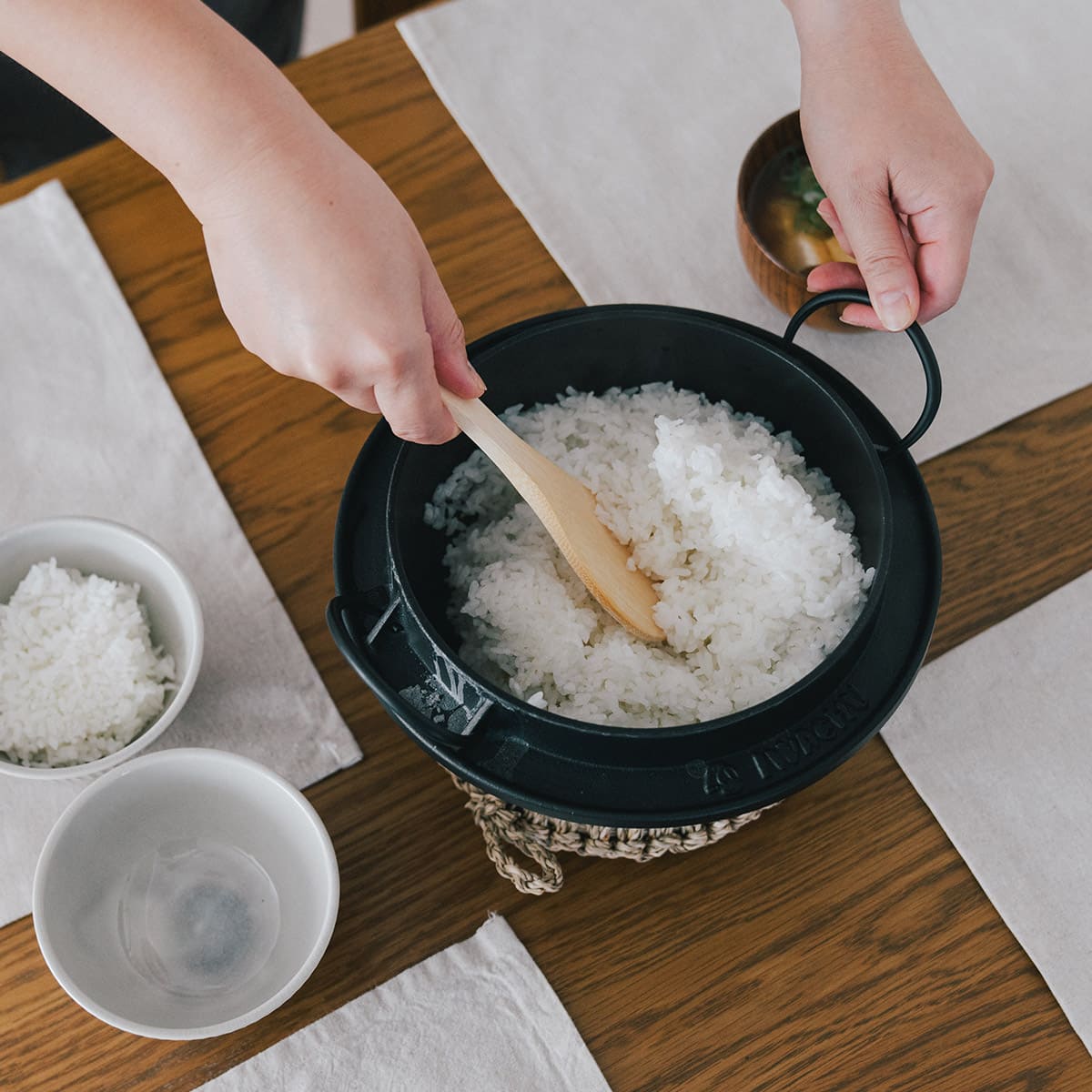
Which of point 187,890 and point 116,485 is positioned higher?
point 116,485

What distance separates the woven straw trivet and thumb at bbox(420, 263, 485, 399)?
1.15 feet

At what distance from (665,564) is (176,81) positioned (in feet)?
1.86

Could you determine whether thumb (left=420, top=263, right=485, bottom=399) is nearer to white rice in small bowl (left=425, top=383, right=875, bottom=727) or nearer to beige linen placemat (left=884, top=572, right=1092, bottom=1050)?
A: white rice in small bowl (left=425, top=383, right=875, bottom=727)

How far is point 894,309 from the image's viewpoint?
101 centimetres

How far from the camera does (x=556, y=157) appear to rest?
1350 mm

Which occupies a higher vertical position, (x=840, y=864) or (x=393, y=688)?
(x=393, y=688)

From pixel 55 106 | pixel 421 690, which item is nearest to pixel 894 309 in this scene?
pixel 421 690

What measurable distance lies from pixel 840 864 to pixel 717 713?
21cm

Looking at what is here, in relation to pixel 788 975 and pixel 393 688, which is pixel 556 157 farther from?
pixel 788 975

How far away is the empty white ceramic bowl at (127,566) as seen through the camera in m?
0.99

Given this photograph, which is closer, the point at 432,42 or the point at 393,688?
the point at 393,688

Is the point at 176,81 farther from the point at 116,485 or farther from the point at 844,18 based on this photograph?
the point at 844,18

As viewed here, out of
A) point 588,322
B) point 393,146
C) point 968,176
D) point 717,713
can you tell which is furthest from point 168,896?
point 968,176

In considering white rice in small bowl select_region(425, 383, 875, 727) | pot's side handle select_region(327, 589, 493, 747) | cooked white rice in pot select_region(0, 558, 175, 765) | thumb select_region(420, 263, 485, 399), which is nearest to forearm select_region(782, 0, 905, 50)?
white rice in small bowl select_region(425, 383, 875, 727)
